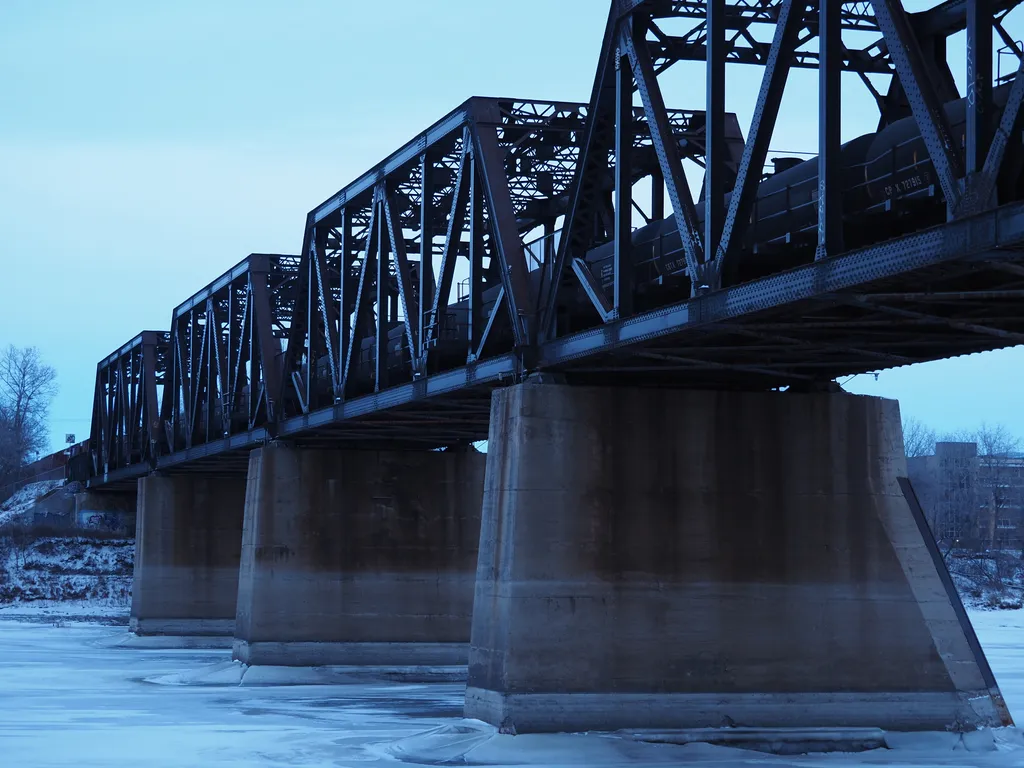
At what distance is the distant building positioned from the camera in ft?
504

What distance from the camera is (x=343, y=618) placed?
165 feet

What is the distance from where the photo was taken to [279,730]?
35.0m

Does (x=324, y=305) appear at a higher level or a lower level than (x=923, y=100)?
higher

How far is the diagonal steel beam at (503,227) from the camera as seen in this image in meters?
31.5

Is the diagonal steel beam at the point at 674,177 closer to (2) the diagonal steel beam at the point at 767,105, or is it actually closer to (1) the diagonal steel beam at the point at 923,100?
(2) the diagonal steel beam at the point at 767,105

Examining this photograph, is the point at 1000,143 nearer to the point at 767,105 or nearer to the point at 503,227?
the point at 767,105

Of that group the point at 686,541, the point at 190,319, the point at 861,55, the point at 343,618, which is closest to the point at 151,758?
the point at 686,541

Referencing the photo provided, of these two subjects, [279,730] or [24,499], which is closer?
[279,730]

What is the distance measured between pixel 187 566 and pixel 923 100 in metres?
58.6

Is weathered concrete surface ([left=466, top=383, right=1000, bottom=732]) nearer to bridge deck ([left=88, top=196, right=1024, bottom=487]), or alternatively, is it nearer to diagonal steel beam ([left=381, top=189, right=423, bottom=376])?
bridge deck ([left=88, top=196, right=1024, bottom=487])

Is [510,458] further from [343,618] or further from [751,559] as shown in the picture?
[343,618]

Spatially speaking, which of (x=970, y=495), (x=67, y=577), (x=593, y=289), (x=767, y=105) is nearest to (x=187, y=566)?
(x=67, y=577)

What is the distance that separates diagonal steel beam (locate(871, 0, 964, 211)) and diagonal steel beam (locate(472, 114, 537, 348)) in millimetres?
13252

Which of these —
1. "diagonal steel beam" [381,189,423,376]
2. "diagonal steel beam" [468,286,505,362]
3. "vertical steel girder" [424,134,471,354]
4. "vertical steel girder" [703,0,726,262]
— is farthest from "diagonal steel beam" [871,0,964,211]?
"diagonal steel beam" [381,189,423,376]
